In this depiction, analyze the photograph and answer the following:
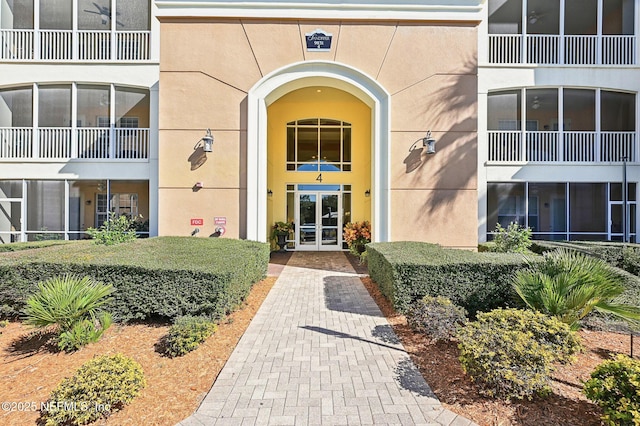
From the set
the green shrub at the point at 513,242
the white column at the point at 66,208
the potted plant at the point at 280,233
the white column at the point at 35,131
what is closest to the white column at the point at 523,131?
the green shrub at the point at 513,242

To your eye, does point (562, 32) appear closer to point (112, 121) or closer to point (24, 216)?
point (112, 121)

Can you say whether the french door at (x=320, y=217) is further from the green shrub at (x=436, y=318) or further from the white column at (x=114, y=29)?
the green shrub at (x=436, y=318)

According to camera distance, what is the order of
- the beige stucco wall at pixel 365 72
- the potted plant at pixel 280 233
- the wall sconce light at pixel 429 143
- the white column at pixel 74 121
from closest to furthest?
1. the wall sconce light at pixel 429 143
2. the beige stucco wall at pixel 365 72
3. the white column at pixel 74 121
4. the potted plant at pixel 280 233

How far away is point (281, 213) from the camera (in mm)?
14539

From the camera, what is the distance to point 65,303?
4.19 meters

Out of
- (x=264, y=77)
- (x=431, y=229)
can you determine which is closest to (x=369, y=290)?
(x=431, y=229)

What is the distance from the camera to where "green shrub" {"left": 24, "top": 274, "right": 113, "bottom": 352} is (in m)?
4.11

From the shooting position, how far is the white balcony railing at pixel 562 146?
1137cm

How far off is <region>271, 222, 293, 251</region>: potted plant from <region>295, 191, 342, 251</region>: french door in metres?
0.69

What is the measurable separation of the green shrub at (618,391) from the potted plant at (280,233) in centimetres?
1197

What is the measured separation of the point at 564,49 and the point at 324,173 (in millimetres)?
10065

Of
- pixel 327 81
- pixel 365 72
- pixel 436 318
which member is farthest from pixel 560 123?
pixel 436 318

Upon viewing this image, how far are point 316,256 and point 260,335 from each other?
8006 millimetres

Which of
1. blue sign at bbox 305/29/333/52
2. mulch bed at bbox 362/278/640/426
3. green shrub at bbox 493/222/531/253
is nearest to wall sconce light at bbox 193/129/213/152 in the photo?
blue sign at bbox 305/29/333/52
